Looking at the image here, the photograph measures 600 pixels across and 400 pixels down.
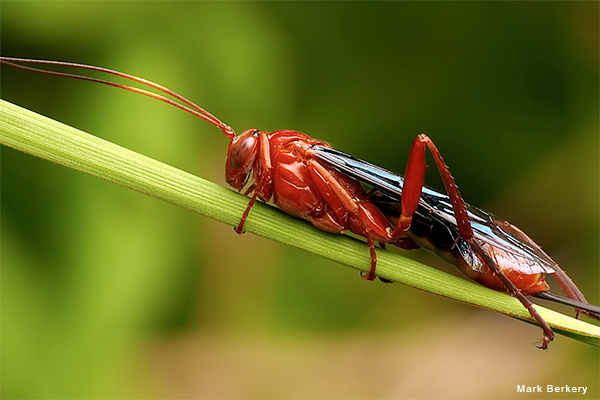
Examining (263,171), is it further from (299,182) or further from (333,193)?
(333,193)

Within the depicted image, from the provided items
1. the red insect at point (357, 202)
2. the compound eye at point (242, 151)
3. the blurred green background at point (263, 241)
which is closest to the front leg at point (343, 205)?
the red insect at point (357, 202)

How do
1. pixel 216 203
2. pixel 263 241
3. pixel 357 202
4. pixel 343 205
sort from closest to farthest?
pixel 216 203
pixel 343 205
pixel 357 202
pixel 263 241

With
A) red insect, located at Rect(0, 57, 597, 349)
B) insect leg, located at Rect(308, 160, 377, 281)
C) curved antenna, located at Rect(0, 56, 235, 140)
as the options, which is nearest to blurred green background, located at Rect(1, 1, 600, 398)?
red insect, located at Rect(0, 57, 597, 349)

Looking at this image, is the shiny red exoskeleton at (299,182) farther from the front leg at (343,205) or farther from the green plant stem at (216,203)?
the green plant stem at (216,203)

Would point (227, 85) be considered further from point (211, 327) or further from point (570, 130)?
point (570, 130)

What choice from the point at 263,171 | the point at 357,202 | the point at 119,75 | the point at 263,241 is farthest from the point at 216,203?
the point at 263,241

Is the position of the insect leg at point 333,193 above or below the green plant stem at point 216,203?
above

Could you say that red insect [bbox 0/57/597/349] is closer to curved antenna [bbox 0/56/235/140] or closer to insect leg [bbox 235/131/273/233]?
insect leg [bbox 235/131/273/233]
